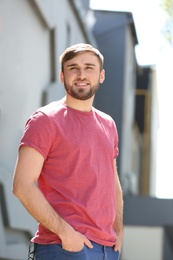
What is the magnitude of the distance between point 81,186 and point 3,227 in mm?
4999

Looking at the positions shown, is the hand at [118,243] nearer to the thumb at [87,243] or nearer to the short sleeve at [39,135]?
the thumb at [87,243]

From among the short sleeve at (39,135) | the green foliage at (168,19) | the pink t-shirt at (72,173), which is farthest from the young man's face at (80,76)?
the green foliage at (168,19)

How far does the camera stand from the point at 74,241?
3.83 metres

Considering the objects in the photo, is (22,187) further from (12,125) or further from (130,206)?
(130,206)

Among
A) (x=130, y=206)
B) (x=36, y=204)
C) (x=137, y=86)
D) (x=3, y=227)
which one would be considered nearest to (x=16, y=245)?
(x=3, y=227)

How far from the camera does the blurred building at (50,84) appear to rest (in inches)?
353

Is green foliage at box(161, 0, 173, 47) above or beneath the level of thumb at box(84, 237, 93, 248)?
above

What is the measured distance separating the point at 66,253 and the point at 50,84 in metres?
7.88

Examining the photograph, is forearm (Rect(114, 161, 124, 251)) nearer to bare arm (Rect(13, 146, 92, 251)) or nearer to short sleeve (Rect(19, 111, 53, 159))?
bare arm (Rect(13, 146, 92, 251))

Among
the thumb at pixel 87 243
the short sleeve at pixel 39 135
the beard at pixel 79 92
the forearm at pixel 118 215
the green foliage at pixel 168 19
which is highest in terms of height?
the green foliage at pixel 168 19

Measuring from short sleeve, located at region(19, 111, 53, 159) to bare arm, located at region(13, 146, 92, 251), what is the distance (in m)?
0.03

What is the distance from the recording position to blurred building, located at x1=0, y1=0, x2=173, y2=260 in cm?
896

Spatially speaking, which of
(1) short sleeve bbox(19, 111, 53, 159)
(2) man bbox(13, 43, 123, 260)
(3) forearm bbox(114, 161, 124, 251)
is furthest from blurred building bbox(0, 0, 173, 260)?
(1) short sleeve bbox(19, 111, 53, 159)

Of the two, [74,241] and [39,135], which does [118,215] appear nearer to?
[74,241]
